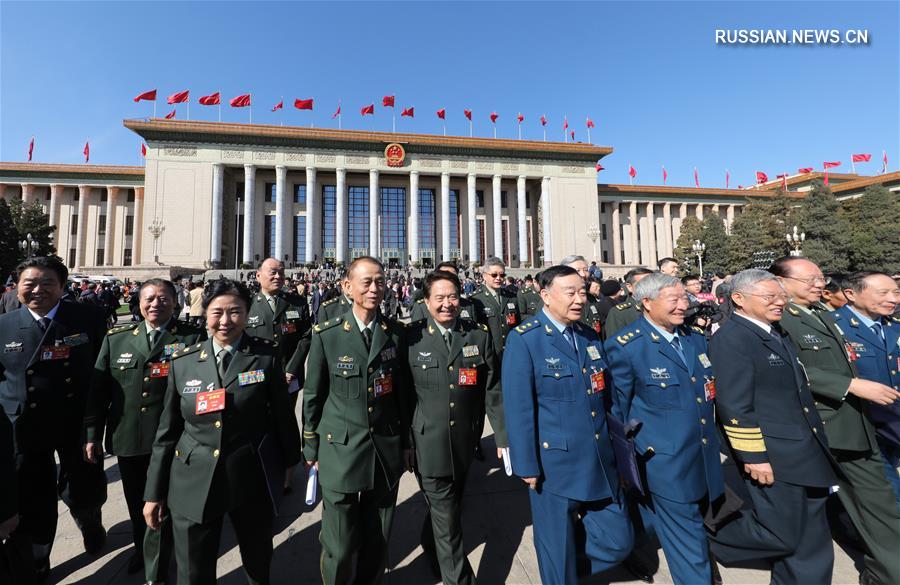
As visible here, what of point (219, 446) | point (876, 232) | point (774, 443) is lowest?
point (774, 443)

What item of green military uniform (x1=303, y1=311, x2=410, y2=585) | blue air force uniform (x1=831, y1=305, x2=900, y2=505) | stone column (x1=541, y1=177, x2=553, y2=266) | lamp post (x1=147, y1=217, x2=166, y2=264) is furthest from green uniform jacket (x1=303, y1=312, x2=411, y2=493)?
stone column (x1=541, y1=177, x2=553, y2=266)

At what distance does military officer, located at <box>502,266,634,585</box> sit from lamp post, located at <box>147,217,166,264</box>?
39321mm

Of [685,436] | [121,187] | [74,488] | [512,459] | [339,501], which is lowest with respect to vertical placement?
[74,488]

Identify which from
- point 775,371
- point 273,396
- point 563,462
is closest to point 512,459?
point 563,462

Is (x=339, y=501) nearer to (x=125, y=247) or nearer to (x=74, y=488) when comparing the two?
(x=74, y=488)

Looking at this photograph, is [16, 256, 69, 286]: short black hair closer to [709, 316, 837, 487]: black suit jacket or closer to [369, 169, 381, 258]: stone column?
[709, 316, 837, 487]: black suit jacket

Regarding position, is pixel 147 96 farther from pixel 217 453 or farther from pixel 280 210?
pixel 217 453

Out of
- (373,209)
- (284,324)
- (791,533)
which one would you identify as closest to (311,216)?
(373,209)

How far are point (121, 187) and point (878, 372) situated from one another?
5349 centimetres

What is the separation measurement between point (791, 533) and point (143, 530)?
471cm

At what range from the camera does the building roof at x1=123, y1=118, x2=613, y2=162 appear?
109ft

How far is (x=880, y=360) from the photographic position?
10.8ft

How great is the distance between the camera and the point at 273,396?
257 centimetres

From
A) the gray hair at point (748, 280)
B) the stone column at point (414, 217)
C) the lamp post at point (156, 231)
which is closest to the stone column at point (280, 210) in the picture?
the lamp post at point (156, 231)
